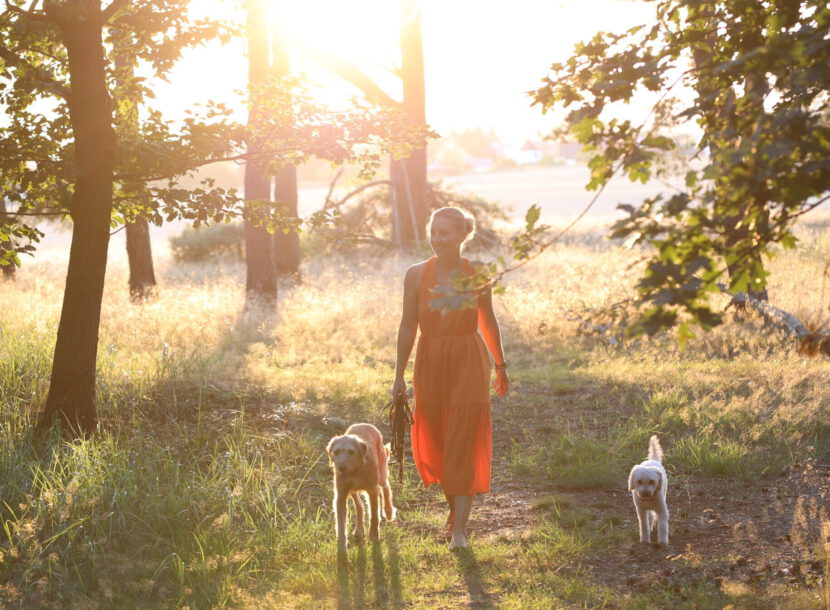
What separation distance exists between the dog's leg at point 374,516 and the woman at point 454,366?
484 mm

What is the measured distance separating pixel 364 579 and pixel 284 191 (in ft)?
49.9

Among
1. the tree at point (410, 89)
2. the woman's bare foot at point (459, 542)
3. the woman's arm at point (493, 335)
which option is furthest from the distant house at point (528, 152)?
the woman's bare foot at point (459, 542)

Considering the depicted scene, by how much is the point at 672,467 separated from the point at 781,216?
191 inches

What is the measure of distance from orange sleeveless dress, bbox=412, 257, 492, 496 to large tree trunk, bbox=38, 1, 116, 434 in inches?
115

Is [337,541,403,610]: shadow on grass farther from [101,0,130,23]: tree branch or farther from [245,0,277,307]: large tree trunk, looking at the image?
[245,0,277,307]: large tree trunk

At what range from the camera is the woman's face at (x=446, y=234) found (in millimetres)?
5863

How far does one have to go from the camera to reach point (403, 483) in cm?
775

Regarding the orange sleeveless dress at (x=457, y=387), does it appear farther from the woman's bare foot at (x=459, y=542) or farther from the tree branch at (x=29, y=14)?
the tree branch at (x=29, y=14)

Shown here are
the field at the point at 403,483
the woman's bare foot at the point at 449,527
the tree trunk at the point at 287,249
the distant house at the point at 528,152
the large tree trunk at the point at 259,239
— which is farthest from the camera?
the distant house at the point at 528,152

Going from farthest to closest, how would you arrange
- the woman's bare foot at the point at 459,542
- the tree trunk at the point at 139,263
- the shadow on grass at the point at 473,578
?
1. the tree trunk at the point at 139,263
2. the woman's bare foot at the point at 459,542
3. the shadow on grass at the point at 473,578

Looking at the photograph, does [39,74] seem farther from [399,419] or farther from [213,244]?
[213,244]

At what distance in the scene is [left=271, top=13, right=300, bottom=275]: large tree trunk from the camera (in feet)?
58.7

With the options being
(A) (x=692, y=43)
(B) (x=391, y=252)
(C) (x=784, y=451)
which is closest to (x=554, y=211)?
(B) (x=391, y=252)

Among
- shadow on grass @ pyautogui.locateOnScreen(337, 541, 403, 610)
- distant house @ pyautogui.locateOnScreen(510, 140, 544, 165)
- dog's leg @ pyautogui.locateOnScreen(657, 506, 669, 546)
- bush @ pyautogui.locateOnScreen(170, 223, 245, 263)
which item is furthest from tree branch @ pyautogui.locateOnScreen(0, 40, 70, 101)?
distant house @ pyautogui.locateOnScreen(510, 140, 544, 165)
